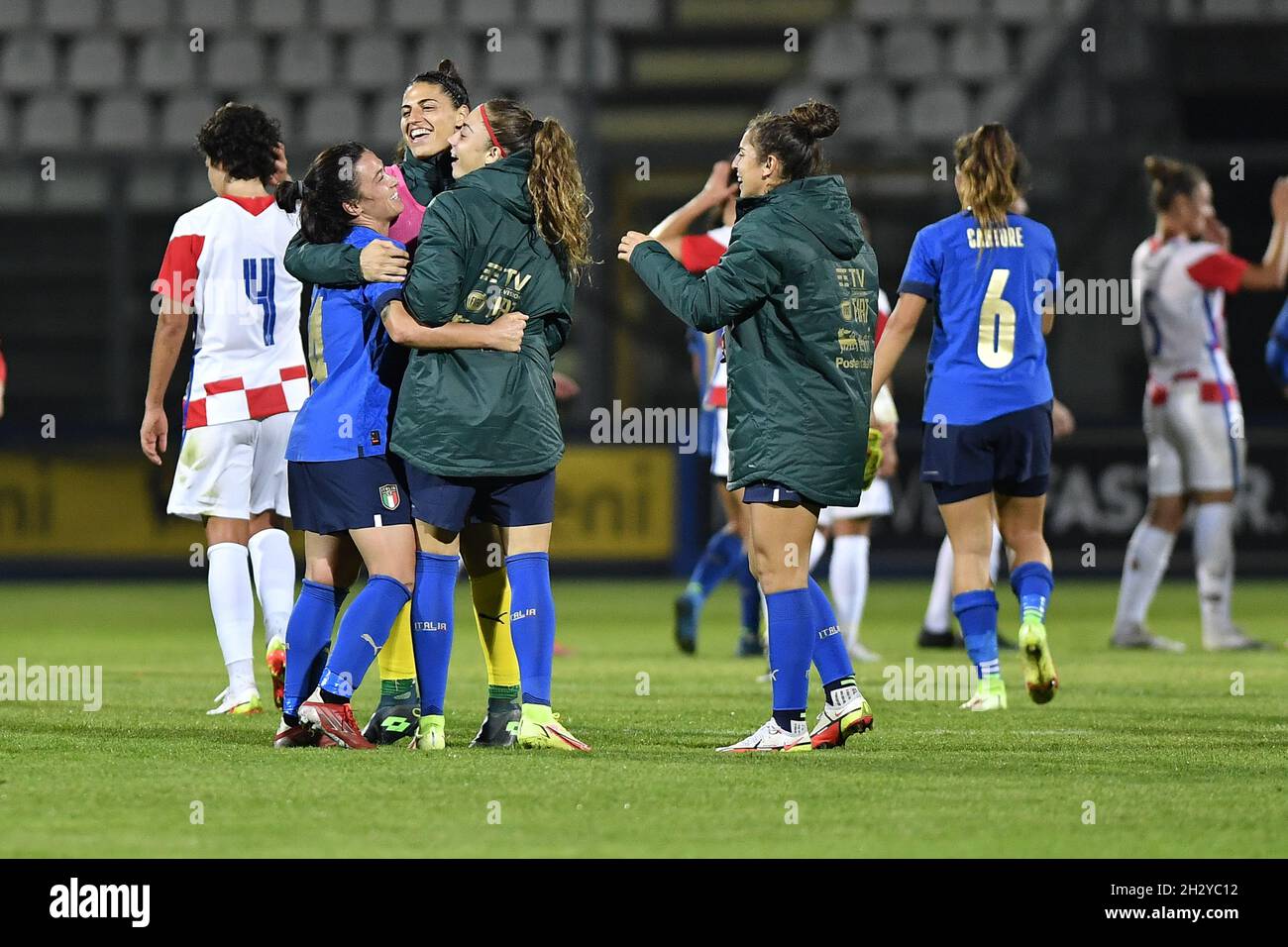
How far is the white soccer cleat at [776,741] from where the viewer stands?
6047 millimetres

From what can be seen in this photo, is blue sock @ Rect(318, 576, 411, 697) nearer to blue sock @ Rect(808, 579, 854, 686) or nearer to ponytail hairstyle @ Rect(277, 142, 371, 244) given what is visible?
ponytail hairstyle @ Rect(277, 142, 371, 244)

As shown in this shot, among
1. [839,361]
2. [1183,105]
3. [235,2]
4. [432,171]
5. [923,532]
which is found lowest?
[923,532]

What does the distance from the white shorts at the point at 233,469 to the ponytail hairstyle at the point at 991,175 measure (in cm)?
247

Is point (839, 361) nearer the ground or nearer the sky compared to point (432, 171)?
nearer the ground

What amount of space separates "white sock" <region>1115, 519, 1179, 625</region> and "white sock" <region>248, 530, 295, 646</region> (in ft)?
15.9

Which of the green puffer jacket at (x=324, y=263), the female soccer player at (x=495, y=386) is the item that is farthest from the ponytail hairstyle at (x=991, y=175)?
the green puffer jacket at (x=324, y=263)

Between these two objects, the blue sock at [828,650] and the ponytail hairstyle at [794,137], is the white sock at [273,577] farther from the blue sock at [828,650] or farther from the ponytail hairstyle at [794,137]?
the ponytail hairstyle at [794,137]

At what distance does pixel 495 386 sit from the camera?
580cm

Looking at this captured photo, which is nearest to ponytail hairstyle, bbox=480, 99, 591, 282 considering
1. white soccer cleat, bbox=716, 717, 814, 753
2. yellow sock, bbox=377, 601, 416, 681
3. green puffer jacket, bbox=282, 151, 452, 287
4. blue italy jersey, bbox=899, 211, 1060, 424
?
green puffer jacket, bbox=282, 151, 452, 287

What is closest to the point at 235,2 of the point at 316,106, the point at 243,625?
the point at 316,106

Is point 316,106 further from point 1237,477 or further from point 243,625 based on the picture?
point 243,625

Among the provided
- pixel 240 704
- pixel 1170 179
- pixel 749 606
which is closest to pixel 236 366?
pixel 240 704
